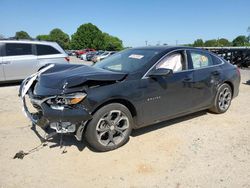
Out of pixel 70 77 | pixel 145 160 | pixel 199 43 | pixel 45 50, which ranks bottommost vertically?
pixel 145 160

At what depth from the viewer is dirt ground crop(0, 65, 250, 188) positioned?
3.20 meters

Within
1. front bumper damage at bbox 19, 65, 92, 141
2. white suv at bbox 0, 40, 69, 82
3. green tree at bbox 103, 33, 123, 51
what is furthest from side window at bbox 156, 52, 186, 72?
green tree at bbox 103, 33, 123, 51

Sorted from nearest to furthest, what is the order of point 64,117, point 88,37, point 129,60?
point 64,117 < point 129,60 < point 88,37

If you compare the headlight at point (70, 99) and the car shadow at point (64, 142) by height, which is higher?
the headlight at point (70, 99)

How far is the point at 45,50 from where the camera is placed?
32.4 feet

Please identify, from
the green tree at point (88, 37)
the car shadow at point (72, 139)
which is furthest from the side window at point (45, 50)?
the green tree at point (88, 37)

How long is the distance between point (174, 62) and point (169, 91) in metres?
0.63

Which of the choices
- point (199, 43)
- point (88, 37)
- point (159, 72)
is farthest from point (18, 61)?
point (199, 43)

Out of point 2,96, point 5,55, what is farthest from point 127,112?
point 5,55

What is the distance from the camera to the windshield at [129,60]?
4.42m

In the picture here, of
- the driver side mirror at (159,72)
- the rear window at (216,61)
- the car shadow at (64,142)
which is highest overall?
the rear window at (216,61)

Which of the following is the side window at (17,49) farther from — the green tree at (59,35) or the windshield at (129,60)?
the green tree at (59,35)

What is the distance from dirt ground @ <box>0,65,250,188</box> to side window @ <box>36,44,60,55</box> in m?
5.09

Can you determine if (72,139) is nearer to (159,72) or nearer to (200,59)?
(159,72)
